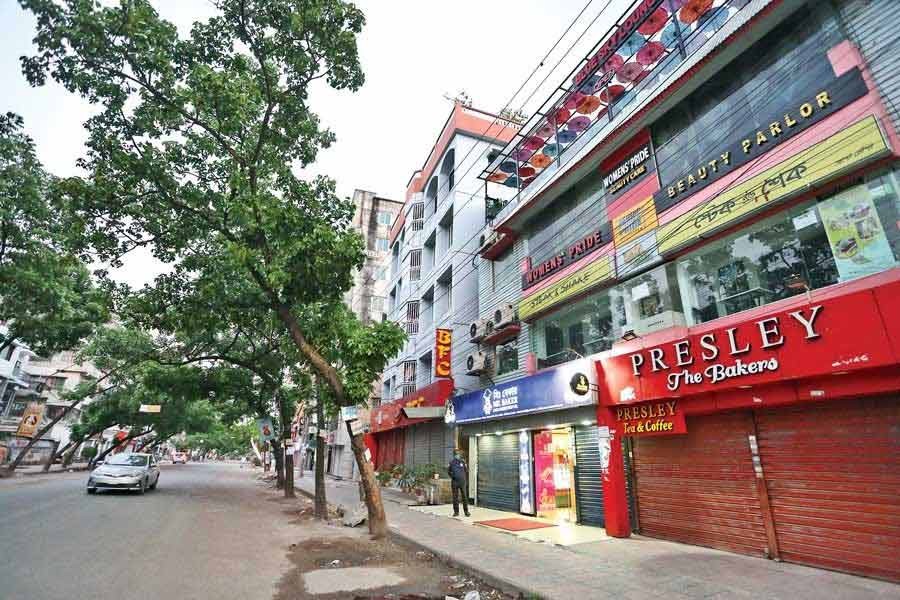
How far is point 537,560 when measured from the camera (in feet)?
25.2

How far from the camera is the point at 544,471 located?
13500 millimetres

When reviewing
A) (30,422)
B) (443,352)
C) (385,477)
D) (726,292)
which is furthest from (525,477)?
(30,422)

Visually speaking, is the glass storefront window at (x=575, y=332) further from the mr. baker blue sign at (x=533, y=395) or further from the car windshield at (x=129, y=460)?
the car windshield at (x=129, y=460)

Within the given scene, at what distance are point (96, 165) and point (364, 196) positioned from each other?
3041cm

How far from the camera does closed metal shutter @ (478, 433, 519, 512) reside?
566 inches

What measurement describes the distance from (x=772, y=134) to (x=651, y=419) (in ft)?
20.2

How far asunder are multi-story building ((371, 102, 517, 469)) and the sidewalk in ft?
29.4

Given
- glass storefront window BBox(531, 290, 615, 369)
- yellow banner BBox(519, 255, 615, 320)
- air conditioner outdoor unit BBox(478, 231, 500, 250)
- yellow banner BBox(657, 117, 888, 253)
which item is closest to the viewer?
yellow banner BBox(657, 117, 888, 253)

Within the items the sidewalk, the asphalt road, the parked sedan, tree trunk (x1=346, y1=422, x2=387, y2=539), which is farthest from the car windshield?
the sidewalk

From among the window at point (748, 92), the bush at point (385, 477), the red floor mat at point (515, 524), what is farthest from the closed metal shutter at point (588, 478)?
the bush at point (385, 477)

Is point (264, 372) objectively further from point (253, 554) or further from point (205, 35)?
point (205, 35)

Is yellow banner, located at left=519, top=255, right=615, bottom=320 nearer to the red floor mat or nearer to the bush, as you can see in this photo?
the red floor mat

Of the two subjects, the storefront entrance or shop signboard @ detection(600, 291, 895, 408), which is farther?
the storefront entrance

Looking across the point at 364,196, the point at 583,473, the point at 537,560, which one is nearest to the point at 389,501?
the point at 583,473
